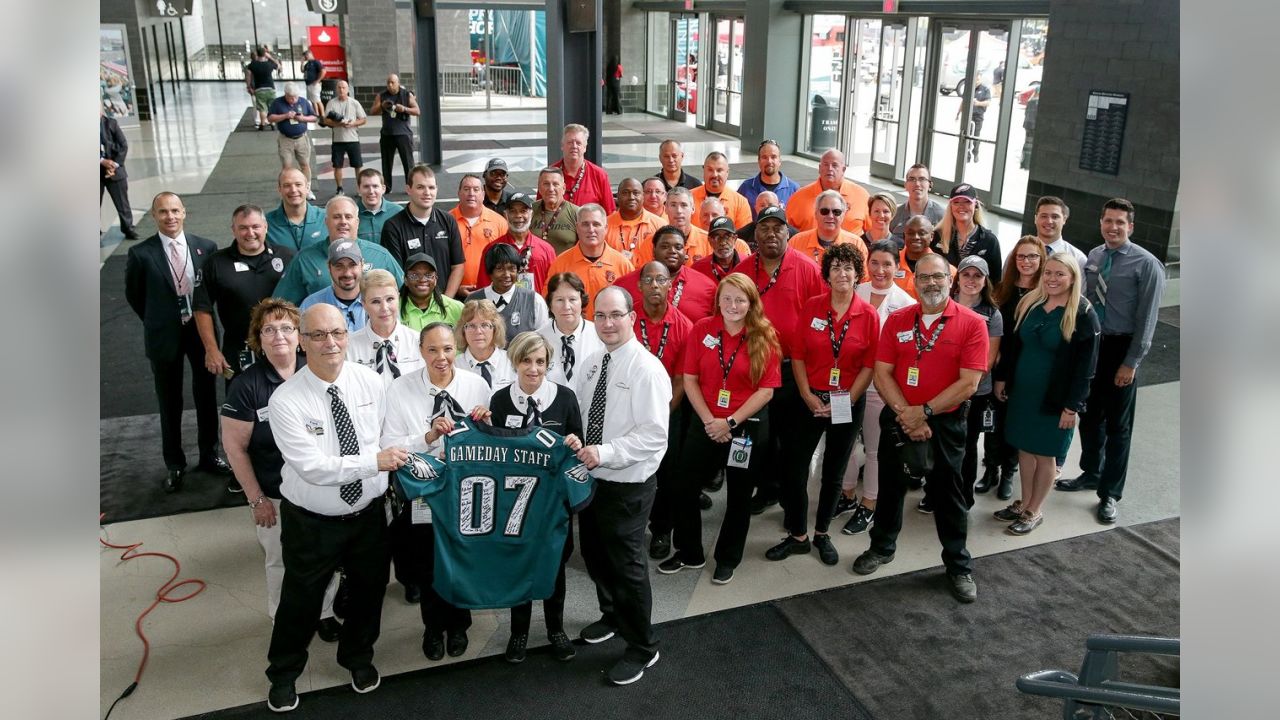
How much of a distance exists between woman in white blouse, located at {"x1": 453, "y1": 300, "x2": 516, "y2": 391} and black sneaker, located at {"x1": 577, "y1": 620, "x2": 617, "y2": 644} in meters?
1.41

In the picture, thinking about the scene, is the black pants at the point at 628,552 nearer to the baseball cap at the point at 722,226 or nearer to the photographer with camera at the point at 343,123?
the baseball cap at the point at 722,226

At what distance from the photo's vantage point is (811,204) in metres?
8.76

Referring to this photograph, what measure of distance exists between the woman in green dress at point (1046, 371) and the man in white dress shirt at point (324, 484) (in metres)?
3.90

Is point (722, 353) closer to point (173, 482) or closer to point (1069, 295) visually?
point (1069, 295)

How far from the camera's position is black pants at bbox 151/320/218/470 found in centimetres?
652

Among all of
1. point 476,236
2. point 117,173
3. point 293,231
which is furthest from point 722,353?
point 117,173

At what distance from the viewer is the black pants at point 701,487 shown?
217 inches

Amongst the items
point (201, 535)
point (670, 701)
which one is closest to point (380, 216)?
point (201, 535)

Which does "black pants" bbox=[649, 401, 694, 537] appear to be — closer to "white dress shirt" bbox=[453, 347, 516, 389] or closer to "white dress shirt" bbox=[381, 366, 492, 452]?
"white dress shirt" bbox=[453, 347, 516, 389]

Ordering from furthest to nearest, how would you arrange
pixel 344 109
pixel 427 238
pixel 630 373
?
pixel 344 109 < pixel 427 238 < pixel 630 373

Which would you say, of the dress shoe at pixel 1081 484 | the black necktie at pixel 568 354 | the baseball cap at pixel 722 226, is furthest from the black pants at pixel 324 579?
the dress shoe at pixel 1081 484

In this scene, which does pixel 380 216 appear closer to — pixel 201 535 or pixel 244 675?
pixel 201 535

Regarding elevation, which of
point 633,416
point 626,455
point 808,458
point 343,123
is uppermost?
point 343,123

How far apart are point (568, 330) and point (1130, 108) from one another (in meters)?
8.77
